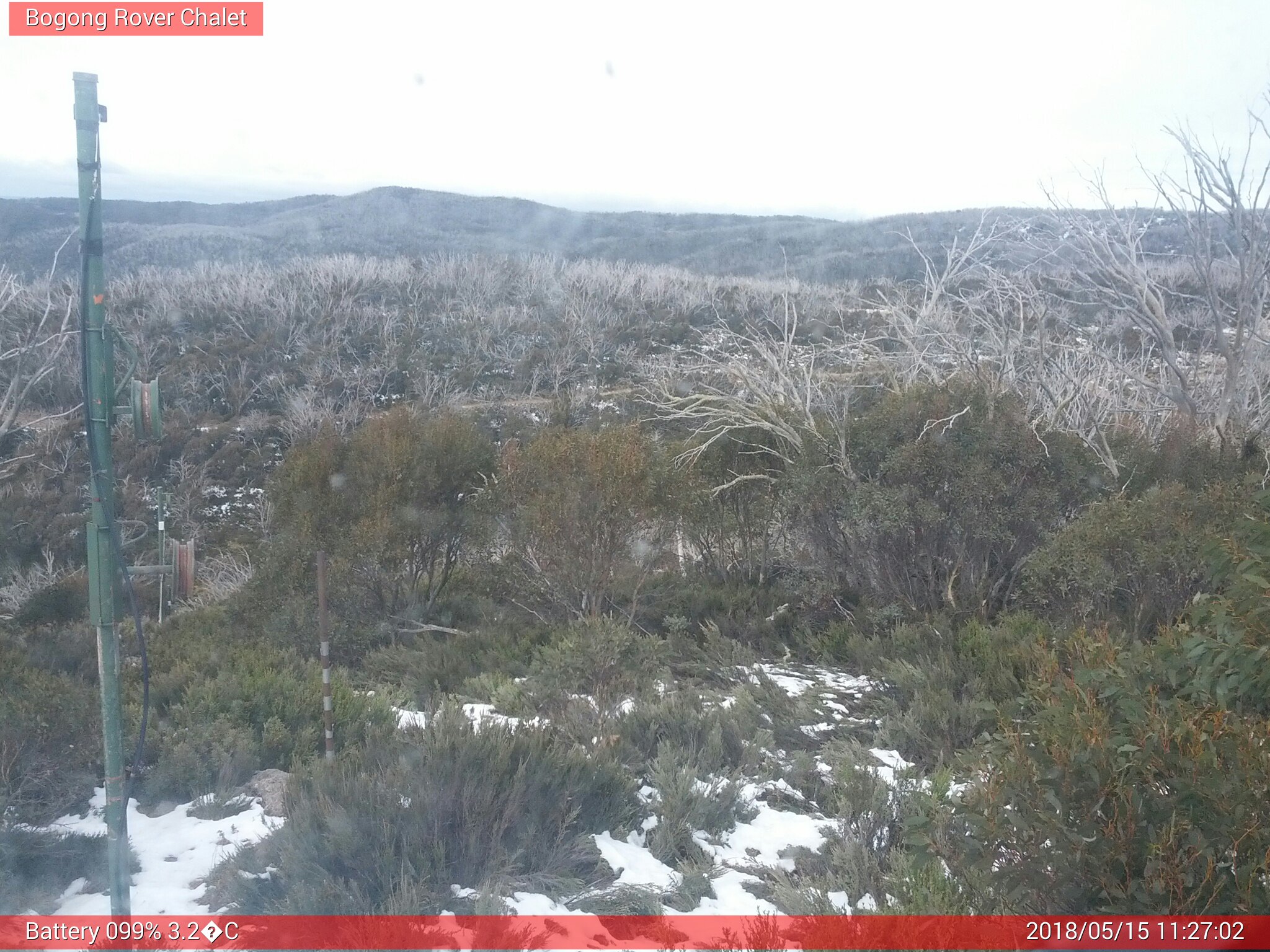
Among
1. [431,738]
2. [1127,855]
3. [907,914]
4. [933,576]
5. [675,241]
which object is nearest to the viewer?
[1127,855]

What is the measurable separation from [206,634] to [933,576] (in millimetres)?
7285

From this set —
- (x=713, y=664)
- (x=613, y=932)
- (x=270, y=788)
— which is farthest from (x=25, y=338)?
(x=613, y=932)

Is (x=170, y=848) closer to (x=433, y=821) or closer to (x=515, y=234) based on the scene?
(x=433, y=821)

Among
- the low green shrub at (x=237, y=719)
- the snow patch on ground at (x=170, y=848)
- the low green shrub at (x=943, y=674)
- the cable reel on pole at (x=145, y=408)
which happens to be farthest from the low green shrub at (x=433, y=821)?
the low green shrub at (x=943, y=674)

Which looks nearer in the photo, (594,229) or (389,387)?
(389,387)

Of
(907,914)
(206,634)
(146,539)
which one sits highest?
(907,914)

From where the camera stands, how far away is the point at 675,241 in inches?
2072

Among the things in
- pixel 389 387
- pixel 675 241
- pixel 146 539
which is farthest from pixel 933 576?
pixel 675 241

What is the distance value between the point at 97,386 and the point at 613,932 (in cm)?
260

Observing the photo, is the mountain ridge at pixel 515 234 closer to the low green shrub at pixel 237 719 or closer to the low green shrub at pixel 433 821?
the low green shrub at pixel 237 719

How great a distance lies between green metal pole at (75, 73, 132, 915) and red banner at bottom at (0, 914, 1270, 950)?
563 mm

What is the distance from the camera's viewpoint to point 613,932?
137 inches

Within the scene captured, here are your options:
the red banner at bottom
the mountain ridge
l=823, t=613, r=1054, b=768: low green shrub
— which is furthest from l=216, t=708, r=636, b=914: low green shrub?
the mountain ridge

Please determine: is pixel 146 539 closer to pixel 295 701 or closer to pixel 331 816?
pixel 295 701
